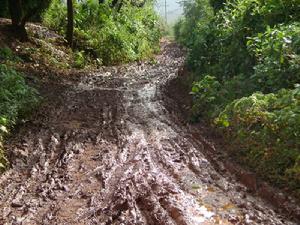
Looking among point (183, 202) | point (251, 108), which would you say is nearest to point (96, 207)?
point (183, 202)

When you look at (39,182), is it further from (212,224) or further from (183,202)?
(212,224)

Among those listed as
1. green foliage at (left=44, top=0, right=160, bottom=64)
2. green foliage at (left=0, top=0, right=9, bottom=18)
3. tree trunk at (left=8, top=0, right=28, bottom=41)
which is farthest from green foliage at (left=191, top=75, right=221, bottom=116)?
green foliage at (left=0, top=0, right=9, bottom=18)

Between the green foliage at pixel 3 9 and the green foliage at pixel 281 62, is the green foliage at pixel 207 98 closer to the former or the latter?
the green foliage at pixel 281 62

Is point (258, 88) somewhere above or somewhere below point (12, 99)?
above

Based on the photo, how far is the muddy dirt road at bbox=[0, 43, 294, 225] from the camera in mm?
4539

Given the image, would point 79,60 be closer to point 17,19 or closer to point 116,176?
point 17,19

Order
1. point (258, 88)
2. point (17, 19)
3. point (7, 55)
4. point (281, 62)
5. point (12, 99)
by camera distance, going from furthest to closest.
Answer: point (17, 19) < point (7, 55) < point (12, 99) < point (258, 88) < point (281, 62)

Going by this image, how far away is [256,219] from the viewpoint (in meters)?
4.38

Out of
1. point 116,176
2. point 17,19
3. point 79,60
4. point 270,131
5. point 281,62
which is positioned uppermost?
point 281,62

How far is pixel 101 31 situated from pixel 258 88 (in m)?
12.5

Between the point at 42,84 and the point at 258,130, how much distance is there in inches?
262

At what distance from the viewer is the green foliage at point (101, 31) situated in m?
17.7

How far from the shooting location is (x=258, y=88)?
24.5ft

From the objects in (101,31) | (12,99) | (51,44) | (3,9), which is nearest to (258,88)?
(12,99)
